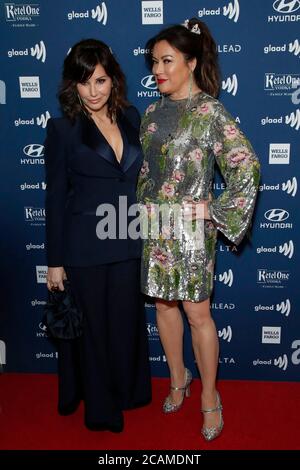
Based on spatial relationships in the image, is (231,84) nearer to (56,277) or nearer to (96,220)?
(96,220)

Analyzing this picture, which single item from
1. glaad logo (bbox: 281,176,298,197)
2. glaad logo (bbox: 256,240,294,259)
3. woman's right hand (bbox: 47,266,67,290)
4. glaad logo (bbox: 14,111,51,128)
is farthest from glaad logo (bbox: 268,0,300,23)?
woman's right hand (bbox: 47,266,67,290)

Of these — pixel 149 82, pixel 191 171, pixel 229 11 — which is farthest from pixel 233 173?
pixel 229 11

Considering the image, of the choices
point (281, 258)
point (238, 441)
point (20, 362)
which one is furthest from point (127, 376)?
point (281, 258)

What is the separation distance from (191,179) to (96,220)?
1.44 ft

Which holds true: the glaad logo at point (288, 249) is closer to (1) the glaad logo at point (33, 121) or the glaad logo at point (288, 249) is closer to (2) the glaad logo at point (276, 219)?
(2) the glaad logo at point (276, 219)

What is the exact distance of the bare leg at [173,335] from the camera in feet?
8.15

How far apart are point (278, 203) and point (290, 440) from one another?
3.66ft

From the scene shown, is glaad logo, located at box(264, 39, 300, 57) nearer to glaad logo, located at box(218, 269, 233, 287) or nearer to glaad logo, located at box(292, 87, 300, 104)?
glaad logo, located at box(292, 87, 300, 104)

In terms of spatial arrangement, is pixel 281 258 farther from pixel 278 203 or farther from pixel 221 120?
pixel 221 120

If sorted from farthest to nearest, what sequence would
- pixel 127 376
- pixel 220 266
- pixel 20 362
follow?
pixel 20 362 < pixel 220 266 < pixel 127 376

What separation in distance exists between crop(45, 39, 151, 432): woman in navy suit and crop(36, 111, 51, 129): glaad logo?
489mm

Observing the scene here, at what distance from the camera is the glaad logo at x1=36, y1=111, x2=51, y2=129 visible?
8.43ft

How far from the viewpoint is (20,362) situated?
2.99m

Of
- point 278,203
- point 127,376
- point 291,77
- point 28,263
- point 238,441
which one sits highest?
point 291,77
